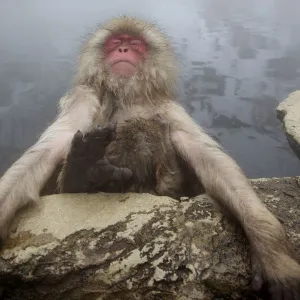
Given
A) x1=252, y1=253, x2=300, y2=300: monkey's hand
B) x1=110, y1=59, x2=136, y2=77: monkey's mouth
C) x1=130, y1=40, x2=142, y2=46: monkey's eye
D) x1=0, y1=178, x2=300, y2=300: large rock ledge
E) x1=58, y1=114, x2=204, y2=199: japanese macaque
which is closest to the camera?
x1=252, y1=253, x2=300, y2=300: monkey's hand

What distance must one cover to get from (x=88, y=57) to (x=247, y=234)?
6.22 feet

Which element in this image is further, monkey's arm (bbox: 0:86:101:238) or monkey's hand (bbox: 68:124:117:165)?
monkey's arm (bbox: 0:86:101:238)

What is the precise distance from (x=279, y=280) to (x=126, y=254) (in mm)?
739

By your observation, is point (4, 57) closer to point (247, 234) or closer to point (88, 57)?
point (88, 57)

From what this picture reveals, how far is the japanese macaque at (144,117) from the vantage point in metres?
2.13

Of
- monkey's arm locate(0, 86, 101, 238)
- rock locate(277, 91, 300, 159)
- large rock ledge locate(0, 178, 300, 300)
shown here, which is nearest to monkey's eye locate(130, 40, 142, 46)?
monkey's arm locate(0, 86, 101, 238)

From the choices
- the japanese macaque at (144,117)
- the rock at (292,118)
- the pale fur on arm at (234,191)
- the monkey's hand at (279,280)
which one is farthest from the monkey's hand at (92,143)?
the rock at (292,118)

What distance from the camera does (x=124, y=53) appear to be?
321 centimetres

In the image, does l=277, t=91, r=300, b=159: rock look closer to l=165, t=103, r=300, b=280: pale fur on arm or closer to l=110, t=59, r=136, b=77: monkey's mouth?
l=165, t=103, r=300, b=280: pale fur on arm

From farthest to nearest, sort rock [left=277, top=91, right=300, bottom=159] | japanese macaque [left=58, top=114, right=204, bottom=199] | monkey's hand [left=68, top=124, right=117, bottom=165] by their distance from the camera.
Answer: rock [left=277, top=91, right=300, bottom=159]
japanese macaque [left=58, top=114, right=204, bottom=199]
monkey's hand [left=68, top=124, right=117, bottom=165]

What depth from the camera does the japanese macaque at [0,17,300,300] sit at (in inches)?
83.7

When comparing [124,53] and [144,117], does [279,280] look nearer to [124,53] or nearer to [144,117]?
[144,117]

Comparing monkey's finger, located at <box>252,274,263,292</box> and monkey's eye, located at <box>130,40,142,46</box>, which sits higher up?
monkey's eye, located at <box>130,40,142,46</box>

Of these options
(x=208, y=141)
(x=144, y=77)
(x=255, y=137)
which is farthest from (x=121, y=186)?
(x=255, y=137)
